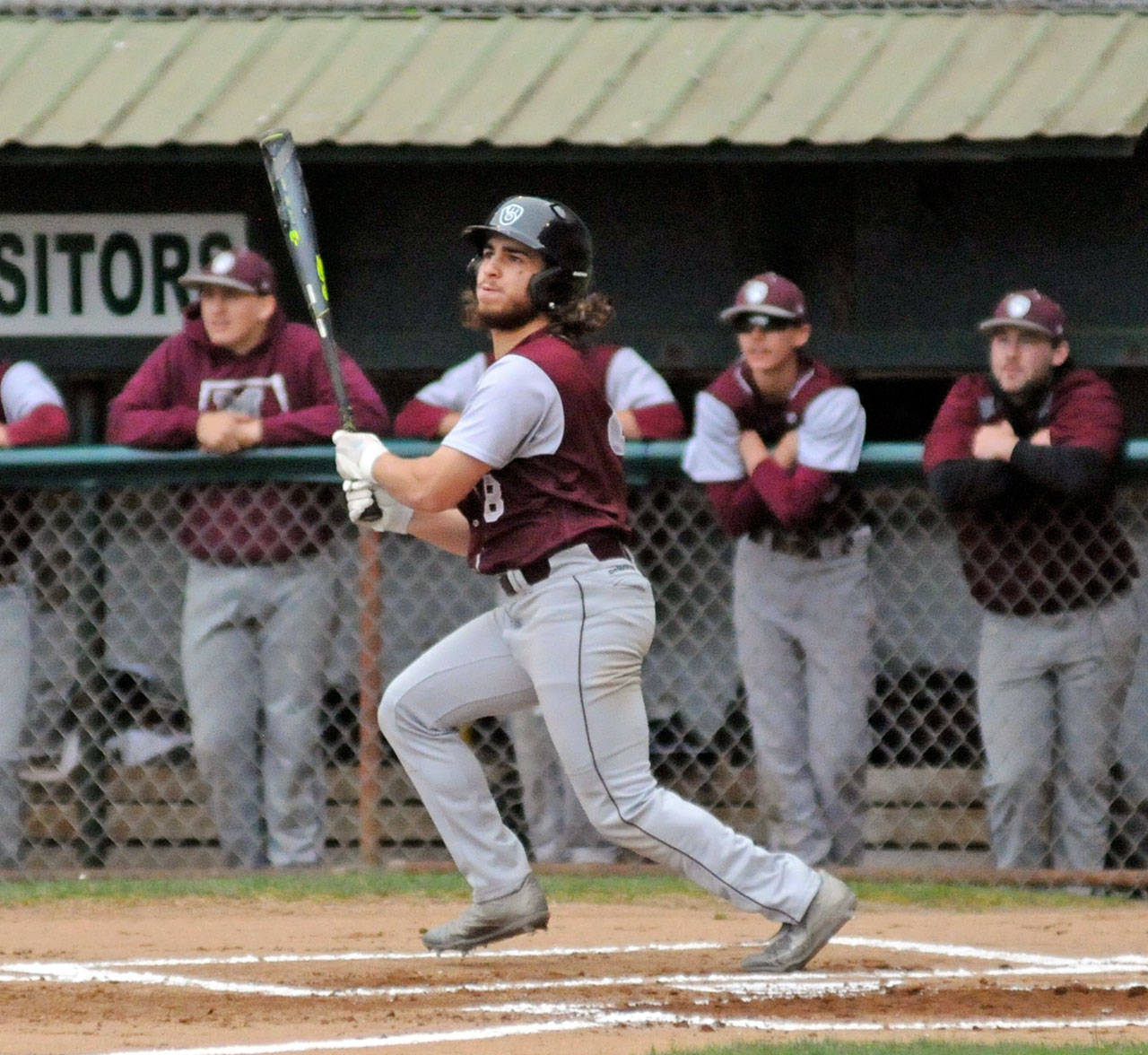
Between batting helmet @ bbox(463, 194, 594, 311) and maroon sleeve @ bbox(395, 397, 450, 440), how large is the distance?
2328 mm

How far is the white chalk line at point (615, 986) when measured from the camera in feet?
15.1

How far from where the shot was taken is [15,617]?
767cm

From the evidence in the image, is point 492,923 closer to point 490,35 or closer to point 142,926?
point 142,926

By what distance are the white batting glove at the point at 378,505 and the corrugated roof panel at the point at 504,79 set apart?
324 centimetres

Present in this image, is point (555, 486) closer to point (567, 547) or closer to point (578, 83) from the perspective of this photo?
point (567, 547)

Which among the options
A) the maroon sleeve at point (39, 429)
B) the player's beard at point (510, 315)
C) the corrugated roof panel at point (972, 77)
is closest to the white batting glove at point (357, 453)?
the player's beard at point (510, 315)

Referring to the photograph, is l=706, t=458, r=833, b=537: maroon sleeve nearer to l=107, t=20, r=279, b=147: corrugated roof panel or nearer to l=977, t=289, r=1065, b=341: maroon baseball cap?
l=977, t=289, r=1065, b=341: maroon baseball cap

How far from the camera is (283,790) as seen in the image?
739 centimetres

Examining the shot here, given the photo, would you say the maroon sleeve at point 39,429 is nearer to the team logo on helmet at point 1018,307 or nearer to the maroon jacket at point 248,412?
the maroon jacket at point 248,412

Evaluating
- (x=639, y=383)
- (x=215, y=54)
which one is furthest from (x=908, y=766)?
(x=215, y=54)

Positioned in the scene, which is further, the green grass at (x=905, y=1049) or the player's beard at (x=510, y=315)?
the player's beard at (x=510, y=315)

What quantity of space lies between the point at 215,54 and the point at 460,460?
4.46 meters

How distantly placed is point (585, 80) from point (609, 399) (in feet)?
6.47

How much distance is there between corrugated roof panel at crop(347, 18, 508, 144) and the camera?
8.54 metres
